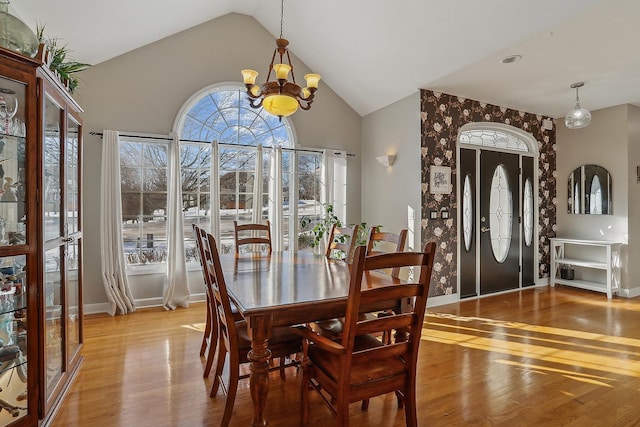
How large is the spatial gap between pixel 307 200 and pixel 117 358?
10.1 feet

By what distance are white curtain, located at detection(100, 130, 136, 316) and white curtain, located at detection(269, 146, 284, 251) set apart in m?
1.83

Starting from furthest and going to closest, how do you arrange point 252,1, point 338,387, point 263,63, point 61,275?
point 263,63 < point 252,1 < point 61,275 < point 338,387

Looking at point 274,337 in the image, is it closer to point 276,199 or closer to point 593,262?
point 276,199

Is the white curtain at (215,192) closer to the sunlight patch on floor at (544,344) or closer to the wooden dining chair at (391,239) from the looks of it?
the wooden dining chair at (391,239)

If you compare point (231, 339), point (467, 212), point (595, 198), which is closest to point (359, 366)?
point (231, 339)

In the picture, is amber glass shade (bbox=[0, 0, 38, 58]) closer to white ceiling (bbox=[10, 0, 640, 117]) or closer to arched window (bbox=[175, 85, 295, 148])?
white ceiling (bbox=[10, 0, 640, 117])

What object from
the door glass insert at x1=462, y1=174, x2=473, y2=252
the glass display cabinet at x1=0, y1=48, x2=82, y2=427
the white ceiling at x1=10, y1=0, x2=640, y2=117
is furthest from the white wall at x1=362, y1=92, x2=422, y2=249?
the glass display cabinet at x1=0, y1=48, x2=82, y2=427

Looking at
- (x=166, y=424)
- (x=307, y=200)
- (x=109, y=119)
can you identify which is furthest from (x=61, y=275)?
(x=307, y=200)

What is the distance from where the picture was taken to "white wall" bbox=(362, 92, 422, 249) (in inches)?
172

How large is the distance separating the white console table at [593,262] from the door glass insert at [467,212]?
5.70 feet

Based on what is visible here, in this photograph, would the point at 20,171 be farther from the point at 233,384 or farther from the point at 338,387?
the point at 338,387

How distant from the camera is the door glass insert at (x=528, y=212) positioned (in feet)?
17.5

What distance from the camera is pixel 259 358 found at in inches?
66.6

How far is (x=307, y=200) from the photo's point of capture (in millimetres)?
5094
